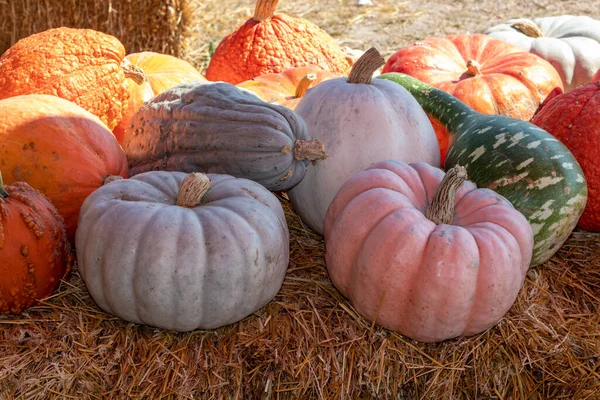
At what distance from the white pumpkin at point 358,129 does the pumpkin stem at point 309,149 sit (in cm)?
17

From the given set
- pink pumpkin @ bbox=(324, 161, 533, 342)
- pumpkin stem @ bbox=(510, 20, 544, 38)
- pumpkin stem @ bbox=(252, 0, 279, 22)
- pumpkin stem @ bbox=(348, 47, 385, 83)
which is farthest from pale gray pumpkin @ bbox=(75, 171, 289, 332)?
pumpkin stem @ bbox=(510, 20, 544, 38)

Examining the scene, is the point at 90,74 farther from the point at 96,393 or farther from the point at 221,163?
the point at 96,393

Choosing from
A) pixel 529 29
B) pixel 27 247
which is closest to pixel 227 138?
pixel 27 247

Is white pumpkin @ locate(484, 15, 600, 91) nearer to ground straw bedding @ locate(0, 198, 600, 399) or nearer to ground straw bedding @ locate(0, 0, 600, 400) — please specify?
ground straw bedding @ locate(0, 0, 600, 400)

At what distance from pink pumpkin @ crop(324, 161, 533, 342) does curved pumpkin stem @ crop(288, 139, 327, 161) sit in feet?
0.83

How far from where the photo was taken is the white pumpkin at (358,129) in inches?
103

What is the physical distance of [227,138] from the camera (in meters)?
2.47

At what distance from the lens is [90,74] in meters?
3.09

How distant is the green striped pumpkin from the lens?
97.5 inches

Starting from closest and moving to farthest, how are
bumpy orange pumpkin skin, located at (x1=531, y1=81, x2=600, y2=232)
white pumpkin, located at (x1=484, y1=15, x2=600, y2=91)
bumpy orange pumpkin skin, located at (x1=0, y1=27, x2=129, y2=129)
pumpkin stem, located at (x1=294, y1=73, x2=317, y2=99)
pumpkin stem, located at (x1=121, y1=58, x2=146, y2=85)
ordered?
bumpy orange pumpkin skin, located at (x1=531, y1=81, x2=600, y2=232) → bumpy orange pumpkin skin, located at (x1=0, y1=27, x2=129, y2=129) → pumpkin stem, located at (x1=121, y1=58, x2=146, y2=85) → pumpkin stem, located at (x1=294, y1=73, x2=317, y2=99) → white pumpkin, located at (x1=484, y1=15, x2=600, y2=91)

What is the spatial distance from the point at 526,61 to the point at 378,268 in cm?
226

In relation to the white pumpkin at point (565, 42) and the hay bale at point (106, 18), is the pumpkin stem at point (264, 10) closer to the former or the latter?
the hay bale at point (106, 18)

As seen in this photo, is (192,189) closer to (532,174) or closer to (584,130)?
(532,174)

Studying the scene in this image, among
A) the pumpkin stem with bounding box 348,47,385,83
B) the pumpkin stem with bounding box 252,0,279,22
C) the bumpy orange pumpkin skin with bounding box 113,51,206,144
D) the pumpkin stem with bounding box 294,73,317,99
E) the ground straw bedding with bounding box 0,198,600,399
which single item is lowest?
the ground straw bedding with bounding box 0,198,600,399
